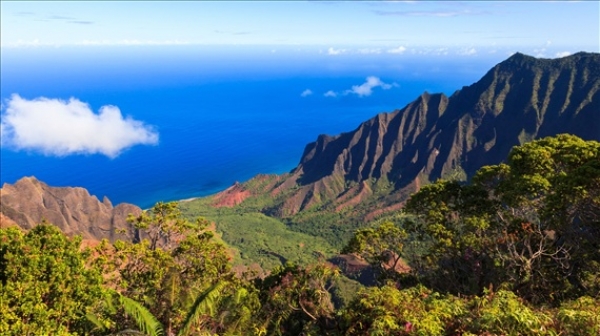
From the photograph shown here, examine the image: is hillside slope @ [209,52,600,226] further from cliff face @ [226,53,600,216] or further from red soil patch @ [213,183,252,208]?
red soil patch @ [213,183,252,208]

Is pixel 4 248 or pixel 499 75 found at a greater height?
pixel 499 75

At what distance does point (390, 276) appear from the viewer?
30094 mm

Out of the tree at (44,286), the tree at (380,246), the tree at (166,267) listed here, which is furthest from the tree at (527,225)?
the tree at (44,286)

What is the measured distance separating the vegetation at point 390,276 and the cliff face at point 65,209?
75.4 m

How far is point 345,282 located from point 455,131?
4706 inches

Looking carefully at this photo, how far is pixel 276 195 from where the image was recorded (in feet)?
635

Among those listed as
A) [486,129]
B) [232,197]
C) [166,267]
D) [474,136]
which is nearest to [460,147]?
[474,136]

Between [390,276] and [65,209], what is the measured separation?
107809mm

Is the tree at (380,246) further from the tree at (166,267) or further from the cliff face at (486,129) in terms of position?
the cliff face at (486,129)

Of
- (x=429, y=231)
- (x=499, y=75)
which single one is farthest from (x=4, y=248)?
(x=499, y=75)

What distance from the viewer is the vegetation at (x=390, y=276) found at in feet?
47.0

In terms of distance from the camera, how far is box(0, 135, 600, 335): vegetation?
14336 millimetres

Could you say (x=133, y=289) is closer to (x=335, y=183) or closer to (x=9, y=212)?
(x=9, y=212)

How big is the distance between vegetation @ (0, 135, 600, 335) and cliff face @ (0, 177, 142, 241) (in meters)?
75.4
